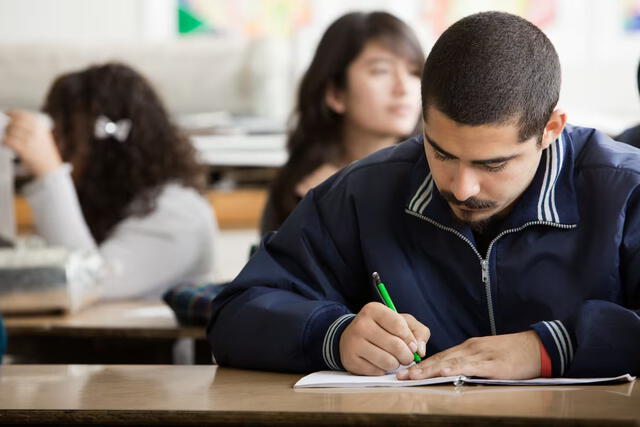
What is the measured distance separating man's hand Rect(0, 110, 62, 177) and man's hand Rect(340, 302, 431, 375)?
69.2 inches

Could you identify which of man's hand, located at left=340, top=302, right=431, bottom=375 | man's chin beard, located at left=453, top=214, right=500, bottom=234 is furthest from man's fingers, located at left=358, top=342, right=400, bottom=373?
man's chin beard, located at left=453, top=214, right=500, bottom=234

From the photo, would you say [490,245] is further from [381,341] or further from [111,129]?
[111,129]

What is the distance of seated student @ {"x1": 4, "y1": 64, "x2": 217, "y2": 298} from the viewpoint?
2.78 meters

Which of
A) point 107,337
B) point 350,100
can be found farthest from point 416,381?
point 350,100

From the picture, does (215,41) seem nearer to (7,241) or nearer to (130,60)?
(130,60)

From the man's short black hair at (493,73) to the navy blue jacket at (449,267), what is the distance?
119 mm

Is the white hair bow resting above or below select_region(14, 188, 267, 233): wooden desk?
above

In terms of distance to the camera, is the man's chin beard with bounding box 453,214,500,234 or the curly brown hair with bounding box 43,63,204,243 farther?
the curly brown hair with bounding box 43,63,204,243

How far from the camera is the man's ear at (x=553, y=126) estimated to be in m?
1.31

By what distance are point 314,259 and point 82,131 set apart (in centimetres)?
166

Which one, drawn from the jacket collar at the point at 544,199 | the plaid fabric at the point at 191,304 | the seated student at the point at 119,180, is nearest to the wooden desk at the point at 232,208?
the seated student at the point at 119,180

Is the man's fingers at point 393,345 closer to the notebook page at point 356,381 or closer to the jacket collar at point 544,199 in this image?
the notebook page at point 356,381

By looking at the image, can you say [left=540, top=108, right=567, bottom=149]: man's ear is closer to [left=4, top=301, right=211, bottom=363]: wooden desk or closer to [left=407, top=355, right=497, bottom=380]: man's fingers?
[left=407, top=355, right=497, bottom=380]: man's fingers

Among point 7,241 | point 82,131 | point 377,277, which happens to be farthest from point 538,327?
point 82,131
